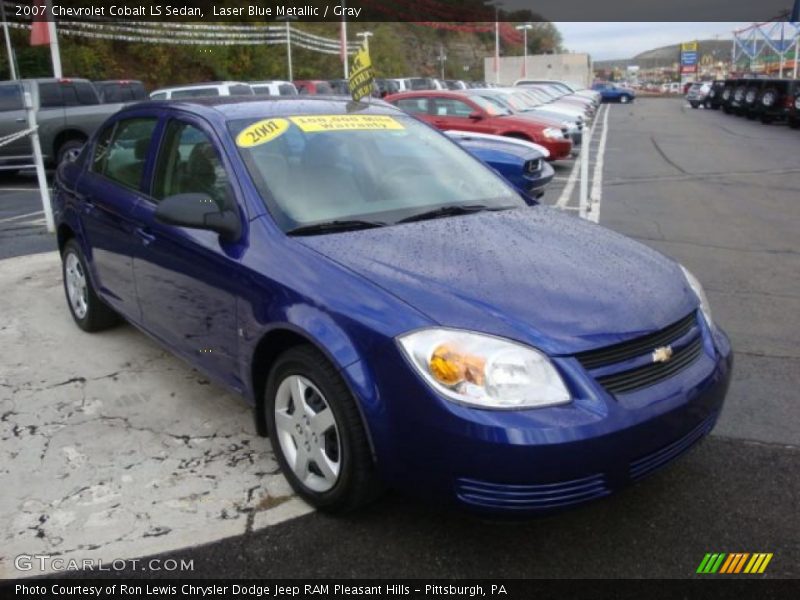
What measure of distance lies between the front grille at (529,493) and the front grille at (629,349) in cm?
38

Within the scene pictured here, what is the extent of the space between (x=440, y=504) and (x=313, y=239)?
1180 millimetres

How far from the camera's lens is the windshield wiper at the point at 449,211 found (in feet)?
11.1

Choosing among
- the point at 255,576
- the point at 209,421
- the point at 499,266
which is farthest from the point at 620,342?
the point at 209,421

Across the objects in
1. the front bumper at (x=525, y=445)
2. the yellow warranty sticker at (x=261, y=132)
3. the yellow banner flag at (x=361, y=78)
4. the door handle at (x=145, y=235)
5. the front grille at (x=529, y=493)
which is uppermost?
the yellow banner flag at (x=361, y=78)

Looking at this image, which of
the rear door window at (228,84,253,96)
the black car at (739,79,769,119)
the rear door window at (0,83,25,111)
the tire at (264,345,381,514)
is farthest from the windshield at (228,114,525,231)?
the black car at (739,79,769,119)

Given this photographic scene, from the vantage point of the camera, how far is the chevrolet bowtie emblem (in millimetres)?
2611

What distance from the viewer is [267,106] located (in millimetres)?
3861

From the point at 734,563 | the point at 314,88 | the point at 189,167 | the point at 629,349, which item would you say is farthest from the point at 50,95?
the point at 734,563

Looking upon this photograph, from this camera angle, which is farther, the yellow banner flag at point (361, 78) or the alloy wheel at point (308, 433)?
the yellow banner flag at point (361, 78)

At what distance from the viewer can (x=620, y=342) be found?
2.54 m

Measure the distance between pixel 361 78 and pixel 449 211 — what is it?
6.66ft

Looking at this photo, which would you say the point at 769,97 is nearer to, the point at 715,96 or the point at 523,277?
the point at 715,96

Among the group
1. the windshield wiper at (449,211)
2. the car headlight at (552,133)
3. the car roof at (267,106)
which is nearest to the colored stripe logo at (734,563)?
the windshield wiper at (449,211)
